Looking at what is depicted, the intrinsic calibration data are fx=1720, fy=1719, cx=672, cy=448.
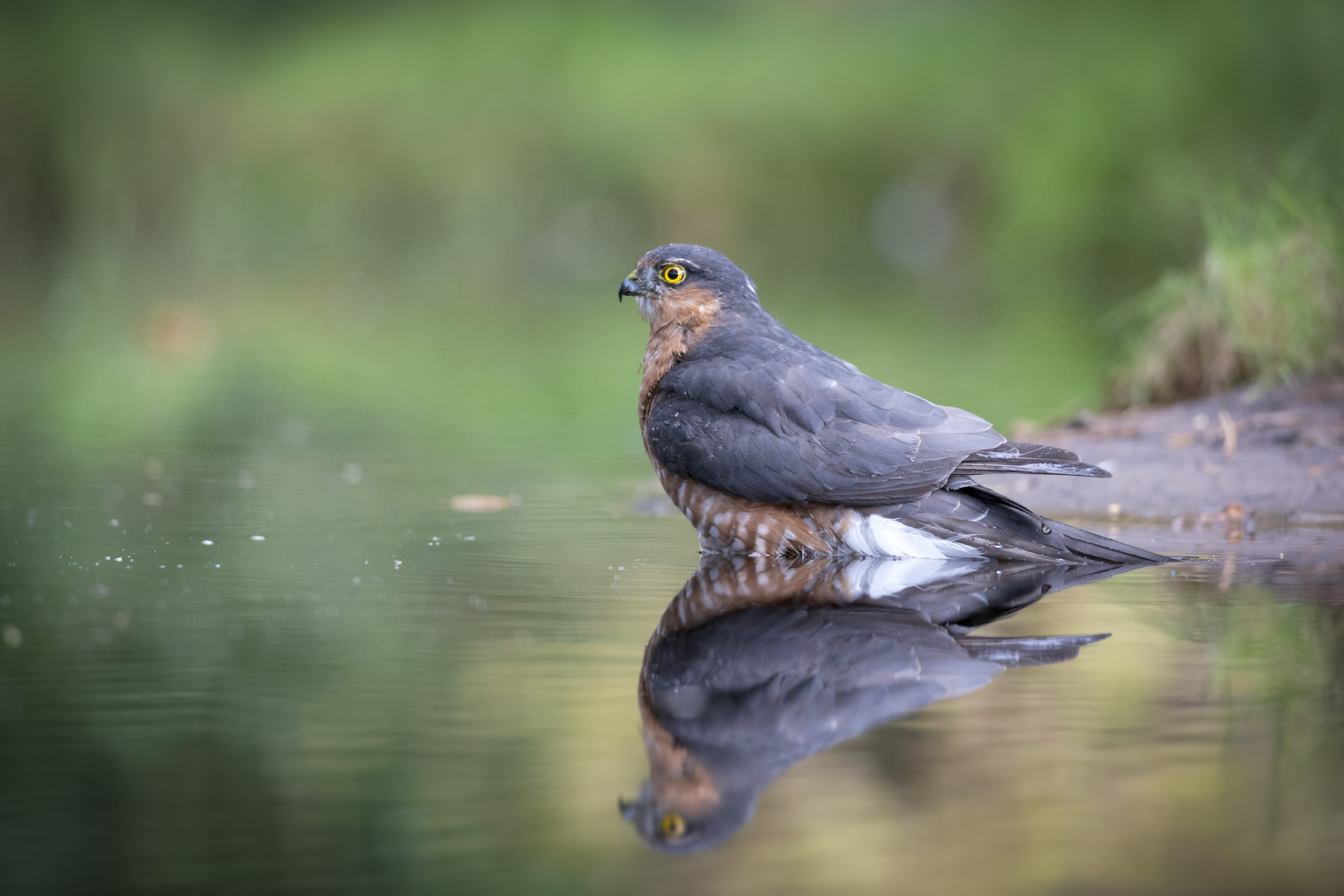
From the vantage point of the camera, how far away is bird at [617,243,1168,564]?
18.3ft

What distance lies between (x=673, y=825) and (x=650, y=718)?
0.65 metres

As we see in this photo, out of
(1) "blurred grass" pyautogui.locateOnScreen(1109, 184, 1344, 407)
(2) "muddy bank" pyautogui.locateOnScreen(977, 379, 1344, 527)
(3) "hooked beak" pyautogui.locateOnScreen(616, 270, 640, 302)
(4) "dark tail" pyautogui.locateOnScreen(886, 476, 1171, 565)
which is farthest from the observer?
(1) "blurred grass" pyautogui.locateOnScreen(1109, 184, 1344, 407)

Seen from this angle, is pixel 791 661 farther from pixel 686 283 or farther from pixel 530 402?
pixel 530 402

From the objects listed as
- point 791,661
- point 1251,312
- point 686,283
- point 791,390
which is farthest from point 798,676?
point 1251,312

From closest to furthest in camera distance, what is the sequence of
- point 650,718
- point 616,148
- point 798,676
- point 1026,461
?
→ 1. point 650,718
2. point 798,676
3. point 1026,461
4. point 616,148

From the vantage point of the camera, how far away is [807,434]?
5734 millimetres

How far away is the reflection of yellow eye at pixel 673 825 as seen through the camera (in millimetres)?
2975

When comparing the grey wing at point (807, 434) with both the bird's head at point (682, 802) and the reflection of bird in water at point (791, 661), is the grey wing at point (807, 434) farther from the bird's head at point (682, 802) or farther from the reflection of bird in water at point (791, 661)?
the bird's head at point (682, 802)

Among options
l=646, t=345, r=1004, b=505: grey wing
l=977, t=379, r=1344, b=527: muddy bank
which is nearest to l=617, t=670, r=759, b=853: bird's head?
l=646, t=345, r=1004, b=505: grey wing

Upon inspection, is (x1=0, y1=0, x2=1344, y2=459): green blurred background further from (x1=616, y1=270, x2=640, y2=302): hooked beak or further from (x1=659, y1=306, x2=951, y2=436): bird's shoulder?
(x1=659, y1=306, x2=951, y2=436): bird's shoulder

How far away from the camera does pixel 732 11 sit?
116 ft

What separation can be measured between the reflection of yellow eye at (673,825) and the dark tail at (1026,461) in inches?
107

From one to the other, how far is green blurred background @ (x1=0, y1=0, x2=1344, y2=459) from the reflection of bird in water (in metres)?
11.6

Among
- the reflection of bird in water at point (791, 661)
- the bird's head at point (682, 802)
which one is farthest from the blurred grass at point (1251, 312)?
the bird's head at point (682, 802)
